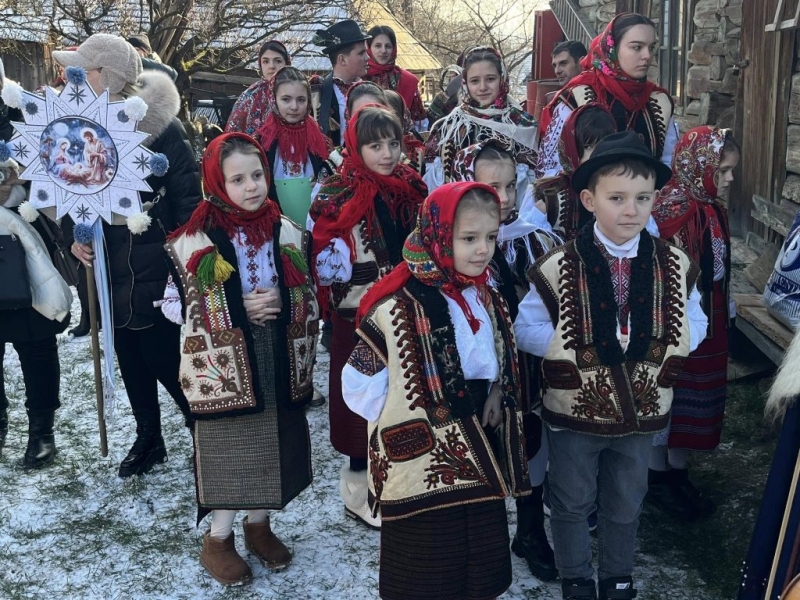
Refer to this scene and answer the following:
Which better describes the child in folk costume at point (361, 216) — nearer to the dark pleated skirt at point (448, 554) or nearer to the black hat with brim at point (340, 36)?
the dark pleated skirt at point (448, 554)

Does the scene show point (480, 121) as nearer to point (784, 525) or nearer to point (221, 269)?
point (221, 269)

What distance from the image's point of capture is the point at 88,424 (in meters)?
4.82

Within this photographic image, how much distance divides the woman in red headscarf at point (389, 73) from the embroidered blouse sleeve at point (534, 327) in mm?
3262

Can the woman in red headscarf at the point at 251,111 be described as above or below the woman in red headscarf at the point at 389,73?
below

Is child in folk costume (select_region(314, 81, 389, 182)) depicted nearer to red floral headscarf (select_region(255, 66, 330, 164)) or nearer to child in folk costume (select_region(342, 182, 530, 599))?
→ red floral headscarf (select_region(255, 66, 330, 164))

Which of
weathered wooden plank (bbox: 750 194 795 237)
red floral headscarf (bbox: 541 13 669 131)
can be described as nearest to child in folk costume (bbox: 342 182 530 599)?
red floral headscarf (bbox: 541 13 669 131)

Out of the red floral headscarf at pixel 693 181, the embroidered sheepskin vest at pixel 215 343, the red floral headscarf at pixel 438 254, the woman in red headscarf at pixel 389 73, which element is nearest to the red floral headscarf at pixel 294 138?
the woman in red headscarf at pixel 389 73

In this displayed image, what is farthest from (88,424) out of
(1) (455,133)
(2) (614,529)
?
(2) (614,529)

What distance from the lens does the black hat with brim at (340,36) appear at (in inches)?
210

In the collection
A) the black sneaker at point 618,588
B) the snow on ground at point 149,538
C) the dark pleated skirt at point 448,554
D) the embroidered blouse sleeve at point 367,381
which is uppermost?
the embroidered blouse sleeve at point 367,381

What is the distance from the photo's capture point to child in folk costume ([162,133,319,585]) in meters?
3.05

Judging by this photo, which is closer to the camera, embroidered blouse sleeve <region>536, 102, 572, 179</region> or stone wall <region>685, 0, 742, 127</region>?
embroidered blouse sleeve <region>536, 102, 572, 179</region>

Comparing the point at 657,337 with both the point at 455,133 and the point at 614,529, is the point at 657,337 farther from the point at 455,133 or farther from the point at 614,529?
the point at 455,133

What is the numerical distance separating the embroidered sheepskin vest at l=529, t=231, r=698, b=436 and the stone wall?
4138 mm
